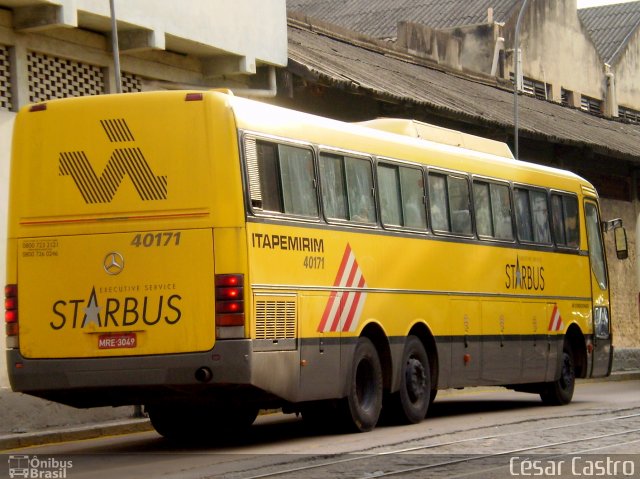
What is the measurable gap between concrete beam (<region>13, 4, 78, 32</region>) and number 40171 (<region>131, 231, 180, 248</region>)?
5.21m

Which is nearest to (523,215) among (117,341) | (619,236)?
(619,236)

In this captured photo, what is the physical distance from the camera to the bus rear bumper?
12977 mm

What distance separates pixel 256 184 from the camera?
44.5 feet

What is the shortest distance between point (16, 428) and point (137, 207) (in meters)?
3.49

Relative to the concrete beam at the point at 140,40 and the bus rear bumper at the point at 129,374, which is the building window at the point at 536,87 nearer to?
the concrete beam at the point at 140,40

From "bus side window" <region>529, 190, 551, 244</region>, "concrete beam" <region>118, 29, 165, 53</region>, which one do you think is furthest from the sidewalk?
"bus side window" <region>529, 190, 551, 244</region>

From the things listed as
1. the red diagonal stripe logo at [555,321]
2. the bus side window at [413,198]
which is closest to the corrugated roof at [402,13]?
the red diagonal stripe logo at [555,321]

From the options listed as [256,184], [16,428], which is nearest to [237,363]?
[256,184]

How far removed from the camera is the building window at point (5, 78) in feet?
58.6

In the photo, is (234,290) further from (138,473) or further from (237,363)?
(138,473)

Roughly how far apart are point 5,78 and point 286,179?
5168 mm

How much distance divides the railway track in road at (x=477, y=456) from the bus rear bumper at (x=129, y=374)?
3.35 ft

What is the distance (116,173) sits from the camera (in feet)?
44.4

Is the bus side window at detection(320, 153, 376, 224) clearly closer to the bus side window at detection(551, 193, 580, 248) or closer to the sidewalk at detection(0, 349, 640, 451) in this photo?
the sidewalk at detection(0, 349, 640, 451)
